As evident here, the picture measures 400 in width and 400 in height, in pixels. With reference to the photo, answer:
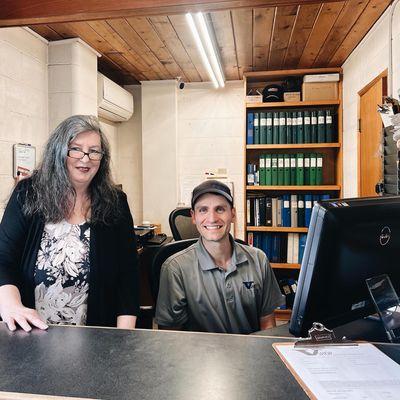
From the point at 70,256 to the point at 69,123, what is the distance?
472 millimetres

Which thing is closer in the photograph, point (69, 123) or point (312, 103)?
point (69, 123)

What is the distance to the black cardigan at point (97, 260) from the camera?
125 cm

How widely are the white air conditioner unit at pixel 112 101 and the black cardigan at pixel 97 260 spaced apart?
7.22 ft

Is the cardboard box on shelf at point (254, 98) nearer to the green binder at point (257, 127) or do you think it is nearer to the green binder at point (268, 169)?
the green binder at point (257, 127)

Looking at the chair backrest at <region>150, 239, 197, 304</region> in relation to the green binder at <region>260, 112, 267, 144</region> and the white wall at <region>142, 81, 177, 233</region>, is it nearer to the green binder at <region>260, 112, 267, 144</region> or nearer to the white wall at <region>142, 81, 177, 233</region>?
the green binder at <region>260, 112, 267, 144</region>

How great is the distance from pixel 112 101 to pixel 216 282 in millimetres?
2623

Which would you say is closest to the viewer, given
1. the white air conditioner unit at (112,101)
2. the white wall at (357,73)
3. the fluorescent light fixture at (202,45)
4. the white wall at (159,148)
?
the fluorescent light fixture at (202,45)

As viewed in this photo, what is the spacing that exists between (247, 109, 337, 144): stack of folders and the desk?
9.44ft

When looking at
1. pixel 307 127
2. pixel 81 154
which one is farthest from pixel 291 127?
pixel 81 154

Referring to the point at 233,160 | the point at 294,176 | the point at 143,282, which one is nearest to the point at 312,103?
the point at 294,176

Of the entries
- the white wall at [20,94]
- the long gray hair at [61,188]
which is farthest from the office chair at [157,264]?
the white wall at [20,94]

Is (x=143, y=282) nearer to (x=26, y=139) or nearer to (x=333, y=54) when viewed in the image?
(x=26, y=139)

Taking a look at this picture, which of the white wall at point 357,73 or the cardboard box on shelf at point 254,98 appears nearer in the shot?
the white wall at point 357,73

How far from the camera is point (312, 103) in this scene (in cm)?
343
